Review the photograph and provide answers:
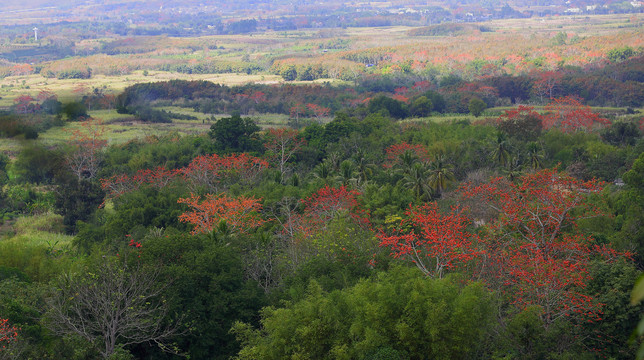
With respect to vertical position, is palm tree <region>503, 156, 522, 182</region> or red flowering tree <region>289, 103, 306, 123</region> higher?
palm tree <region>503, 156, 522, 182</region>

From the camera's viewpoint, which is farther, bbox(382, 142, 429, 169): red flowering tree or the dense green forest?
bbox(382, 142, 429, 169): red flowering tree

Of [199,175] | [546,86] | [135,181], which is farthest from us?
[546,86]

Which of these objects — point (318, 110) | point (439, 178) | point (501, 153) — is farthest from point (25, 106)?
point (318, 110)

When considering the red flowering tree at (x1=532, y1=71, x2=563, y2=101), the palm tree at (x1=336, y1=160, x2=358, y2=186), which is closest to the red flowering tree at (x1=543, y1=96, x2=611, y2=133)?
the red flowering tree at (x1=532, y1=71, x2=563, y2=101)

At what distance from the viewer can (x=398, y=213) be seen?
3153 cm

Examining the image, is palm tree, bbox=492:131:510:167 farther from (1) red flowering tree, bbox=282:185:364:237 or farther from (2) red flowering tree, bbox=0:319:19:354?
(2) red flowering tree, bbox=0:319:19:354

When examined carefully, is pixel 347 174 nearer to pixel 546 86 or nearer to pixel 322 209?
pixel 322 209

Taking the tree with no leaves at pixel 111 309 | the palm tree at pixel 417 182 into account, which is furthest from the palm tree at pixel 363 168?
the tree with no leaves at pixel 111 309

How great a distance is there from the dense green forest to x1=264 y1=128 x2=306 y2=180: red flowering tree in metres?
0.23

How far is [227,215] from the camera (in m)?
30.6

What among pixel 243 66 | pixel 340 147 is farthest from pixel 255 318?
pixel 243 66

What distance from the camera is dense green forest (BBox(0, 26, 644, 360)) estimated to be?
55.7ft

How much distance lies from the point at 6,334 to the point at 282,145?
107 feet

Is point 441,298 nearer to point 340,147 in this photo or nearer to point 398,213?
point 398,213
